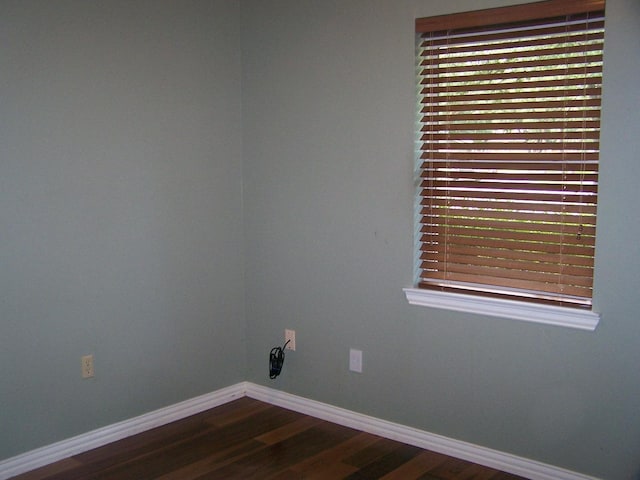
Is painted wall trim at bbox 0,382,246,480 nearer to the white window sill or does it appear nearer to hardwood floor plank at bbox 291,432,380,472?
hardwood floor plank at bbox 291,432,380,472

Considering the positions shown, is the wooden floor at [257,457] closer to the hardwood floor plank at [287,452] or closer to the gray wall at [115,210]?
the hardwood floor plank at [287,452]

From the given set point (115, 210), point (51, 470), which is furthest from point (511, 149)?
point (51, 470)

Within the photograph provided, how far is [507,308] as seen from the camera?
9.12 ft

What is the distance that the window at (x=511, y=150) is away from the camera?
102 inches

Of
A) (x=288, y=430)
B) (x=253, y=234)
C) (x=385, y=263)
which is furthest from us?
(x=253, y=234)

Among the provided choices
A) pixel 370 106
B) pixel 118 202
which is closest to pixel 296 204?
pixel 370 106

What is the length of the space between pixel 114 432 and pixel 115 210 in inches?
39.9

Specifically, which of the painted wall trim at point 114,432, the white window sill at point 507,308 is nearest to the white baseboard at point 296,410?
the painted wall trim at point 114,432

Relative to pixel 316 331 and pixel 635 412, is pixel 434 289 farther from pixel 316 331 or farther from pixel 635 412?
pixel 635 412

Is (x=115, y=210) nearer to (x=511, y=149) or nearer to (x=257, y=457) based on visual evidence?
(x=257, y=457)

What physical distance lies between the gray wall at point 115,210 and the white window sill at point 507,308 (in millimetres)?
1141

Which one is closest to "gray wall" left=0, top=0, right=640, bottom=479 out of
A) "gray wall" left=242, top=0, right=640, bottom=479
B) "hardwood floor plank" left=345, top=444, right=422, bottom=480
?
"gray wall" left=242, top=0, right=640, bottom=479

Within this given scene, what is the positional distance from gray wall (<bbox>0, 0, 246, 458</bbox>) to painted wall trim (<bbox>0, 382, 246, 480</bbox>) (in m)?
0.04

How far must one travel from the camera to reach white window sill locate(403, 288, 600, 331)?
260 centimetres
